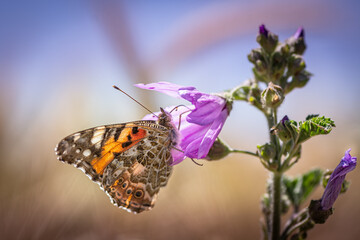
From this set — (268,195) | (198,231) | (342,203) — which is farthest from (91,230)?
(342,203)

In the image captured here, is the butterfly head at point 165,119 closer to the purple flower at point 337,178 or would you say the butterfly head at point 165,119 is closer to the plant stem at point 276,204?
the plant stem at point 276,204

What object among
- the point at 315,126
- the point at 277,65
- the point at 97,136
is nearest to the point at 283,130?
the point at 315,126

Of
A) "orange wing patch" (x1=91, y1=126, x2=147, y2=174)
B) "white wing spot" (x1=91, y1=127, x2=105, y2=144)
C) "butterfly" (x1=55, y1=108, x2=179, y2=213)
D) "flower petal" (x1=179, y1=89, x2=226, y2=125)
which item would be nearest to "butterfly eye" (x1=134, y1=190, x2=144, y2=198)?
"butterfly" (x1=55, y1=108, x2=179, y2=213)

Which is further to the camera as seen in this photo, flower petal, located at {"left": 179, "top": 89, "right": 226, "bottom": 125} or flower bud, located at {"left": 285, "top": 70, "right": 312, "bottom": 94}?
flower bud, located at {"left": 285, "top": 70, "right": 312, "bottom": 94}

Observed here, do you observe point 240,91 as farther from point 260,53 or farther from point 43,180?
point 43,180

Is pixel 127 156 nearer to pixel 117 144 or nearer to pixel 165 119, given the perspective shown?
pixel 117 144

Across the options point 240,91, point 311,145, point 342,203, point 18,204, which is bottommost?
point 342,203

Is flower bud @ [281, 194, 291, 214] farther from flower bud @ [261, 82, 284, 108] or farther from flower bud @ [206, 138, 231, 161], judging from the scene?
flower bud @ [261, 82, 284, 108]
